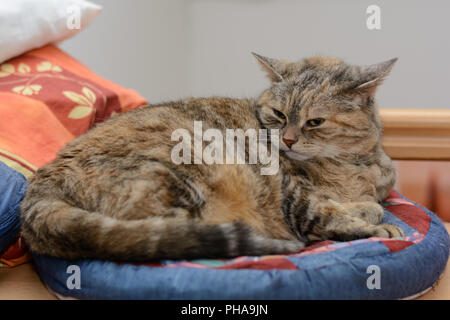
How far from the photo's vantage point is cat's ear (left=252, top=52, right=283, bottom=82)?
1769 mm

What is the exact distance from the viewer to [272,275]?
3.62ft

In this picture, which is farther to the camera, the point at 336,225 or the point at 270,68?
the point at 270,68

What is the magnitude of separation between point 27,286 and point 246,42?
2.05 meters

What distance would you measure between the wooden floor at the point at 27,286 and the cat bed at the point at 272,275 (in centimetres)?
5

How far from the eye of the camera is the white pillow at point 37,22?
1945mm

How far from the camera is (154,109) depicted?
5.39ft
